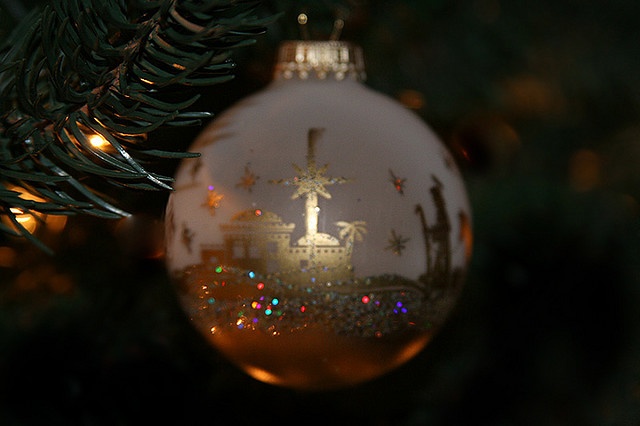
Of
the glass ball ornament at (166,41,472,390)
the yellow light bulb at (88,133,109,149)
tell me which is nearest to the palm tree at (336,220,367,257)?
the glass ball ornament at (166,41,472,390)

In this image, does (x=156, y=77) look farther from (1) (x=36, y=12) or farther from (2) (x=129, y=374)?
(2) (x=129, y=374)

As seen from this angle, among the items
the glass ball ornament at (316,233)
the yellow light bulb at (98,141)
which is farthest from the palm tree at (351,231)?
the yellow light bulb at (98,141)

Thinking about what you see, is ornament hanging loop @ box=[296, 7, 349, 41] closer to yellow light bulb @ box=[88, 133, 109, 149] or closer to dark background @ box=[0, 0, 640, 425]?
dark background @ box=[0, 0, 640, 425]

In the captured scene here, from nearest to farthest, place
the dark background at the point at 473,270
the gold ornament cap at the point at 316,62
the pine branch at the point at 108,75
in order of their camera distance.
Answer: the pine branch at the point at 108,75, the gold ornament cap at the point at 316,62, the dark background at the point at 473,270

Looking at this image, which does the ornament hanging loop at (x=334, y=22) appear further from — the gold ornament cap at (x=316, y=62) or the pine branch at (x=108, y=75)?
the pine branch at (x=108, y=75)

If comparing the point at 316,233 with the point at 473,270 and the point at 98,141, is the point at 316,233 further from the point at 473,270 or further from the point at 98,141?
the point at 473,270

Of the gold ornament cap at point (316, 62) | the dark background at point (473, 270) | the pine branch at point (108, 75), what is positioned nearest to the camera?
the pine branch at point (108, 75)
